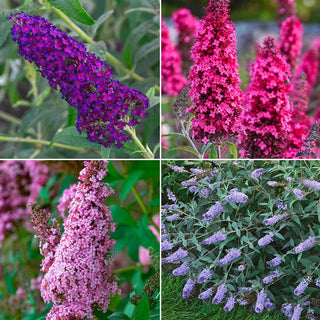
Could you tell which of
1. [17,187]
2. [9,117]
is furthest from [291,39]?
[9,117]

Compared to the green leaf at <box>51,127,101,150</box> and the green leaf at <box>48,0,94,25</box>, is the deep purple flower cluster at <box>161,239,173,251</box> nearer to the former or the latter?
the green leaf at <box>51,127,101,150</box>

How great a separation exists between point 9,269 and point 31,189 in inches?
16.1

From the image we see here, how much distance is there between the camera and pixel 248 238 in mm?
1069

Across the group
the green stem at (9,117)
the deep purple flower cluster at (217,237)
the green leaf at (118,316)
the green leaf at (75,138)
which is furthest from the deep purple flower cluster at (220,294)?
the green stem at (9,117)

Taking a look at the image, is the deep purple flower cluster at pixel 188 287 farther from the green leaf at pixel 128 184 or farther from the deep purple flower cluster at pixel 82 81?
the deep purple flower cluster at pixel 82 81

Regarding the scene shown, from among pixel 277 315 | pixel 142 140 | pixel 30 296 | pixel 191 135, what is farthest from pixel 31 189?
pixel 277 315

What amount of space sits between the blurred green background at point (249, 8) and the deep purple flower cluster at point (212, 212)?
42cm

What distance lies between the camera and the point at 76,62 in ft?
2.79

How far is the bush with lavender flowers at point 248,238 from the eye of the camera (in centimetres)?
106

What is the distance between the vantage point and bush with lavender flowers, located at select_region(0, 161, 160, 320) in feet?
3.01

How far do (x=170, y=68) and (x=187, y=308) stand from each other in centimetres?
57

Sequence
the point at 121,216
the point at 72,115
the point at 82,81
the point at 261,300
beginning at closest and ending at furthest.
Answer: the point at 82,81, the point at 72,115, the point at 261,300, the point at 121,216

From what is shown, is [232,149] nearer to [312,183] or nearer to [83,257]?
[312,183]

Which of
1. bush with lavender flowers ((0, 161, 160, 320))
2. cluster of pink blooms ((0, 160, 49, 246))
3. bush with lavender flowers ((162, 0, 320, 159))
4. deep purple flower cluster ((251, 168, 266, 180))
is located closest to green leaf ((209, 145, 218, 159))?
bush with lavender flowers ((162, 0, 320, 159))
